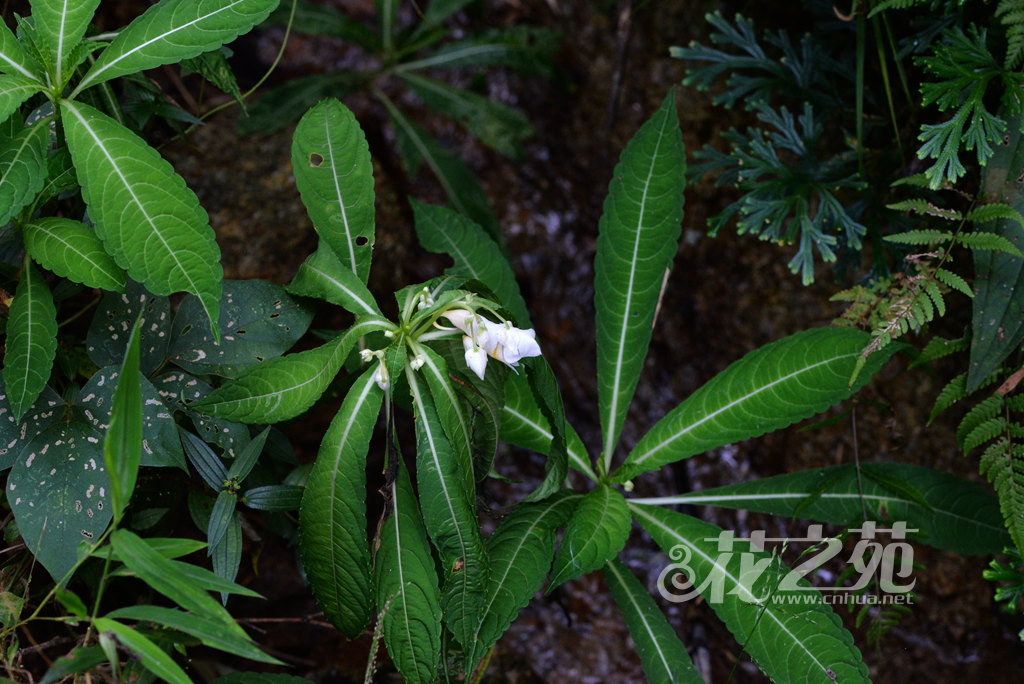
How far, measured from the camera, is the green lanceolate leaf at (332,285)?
139 centimetres

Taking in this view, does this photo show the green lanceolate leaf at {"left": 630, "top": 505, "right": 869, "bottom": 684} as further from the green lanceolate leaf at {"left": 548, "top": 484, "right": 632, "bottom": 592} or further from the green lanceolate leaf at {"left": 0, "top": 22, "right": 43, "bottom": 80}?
the green lanceolate leaf at {"left": 0, "top": 22, "right": 43, "bottom": 80}

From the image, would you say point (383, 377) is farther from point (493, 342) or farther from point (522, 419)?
point (522, 419)

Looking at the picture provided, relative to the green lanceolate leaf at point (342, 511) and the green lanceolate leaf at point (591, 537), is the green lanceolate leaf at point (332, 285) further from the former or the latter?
the green lanceolate leaf at point (591, 537)

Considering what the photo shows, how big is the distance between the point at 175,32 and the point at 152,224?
37 cm

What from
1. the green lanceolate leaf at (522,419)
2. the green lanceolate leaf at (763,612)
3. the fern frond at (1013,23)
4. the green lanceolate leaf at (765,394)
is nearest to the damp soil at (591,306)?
the green lanceolate leaf at (765,394)

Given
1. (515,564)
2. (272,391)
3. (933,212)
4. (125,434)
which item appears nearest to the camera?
(125,434)

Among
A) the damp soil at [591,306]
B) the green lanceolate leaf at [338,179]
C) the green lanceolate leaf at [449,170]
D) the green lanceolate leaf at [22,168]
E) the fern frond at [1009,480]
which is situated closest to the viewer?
the green lanceolate leaf at [22,168]

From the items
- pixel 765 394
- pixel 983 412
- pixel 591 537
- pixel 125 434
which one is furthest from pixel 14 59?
pixel 983 412

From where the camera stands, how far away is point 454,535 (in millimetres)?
1265

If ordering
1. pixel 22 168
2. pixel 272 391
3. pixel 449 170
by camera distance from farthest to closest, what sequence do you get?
pixel 449 170, pixel 272 391, pixel 22 168

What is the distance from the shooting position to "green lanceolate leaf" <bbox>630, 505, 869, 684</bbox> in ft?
4.46

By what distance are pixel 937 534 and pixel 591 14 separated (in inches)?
80.2

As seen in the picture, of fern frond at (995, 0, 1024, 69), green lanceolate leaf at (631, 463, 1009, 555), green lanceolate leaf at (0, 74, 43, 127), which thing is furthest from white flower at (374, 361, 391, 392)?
fern frond at (995, 0, 1024, 69)

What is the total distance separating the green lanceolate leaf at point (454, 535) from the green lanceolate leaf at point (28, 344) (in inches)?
28.9
